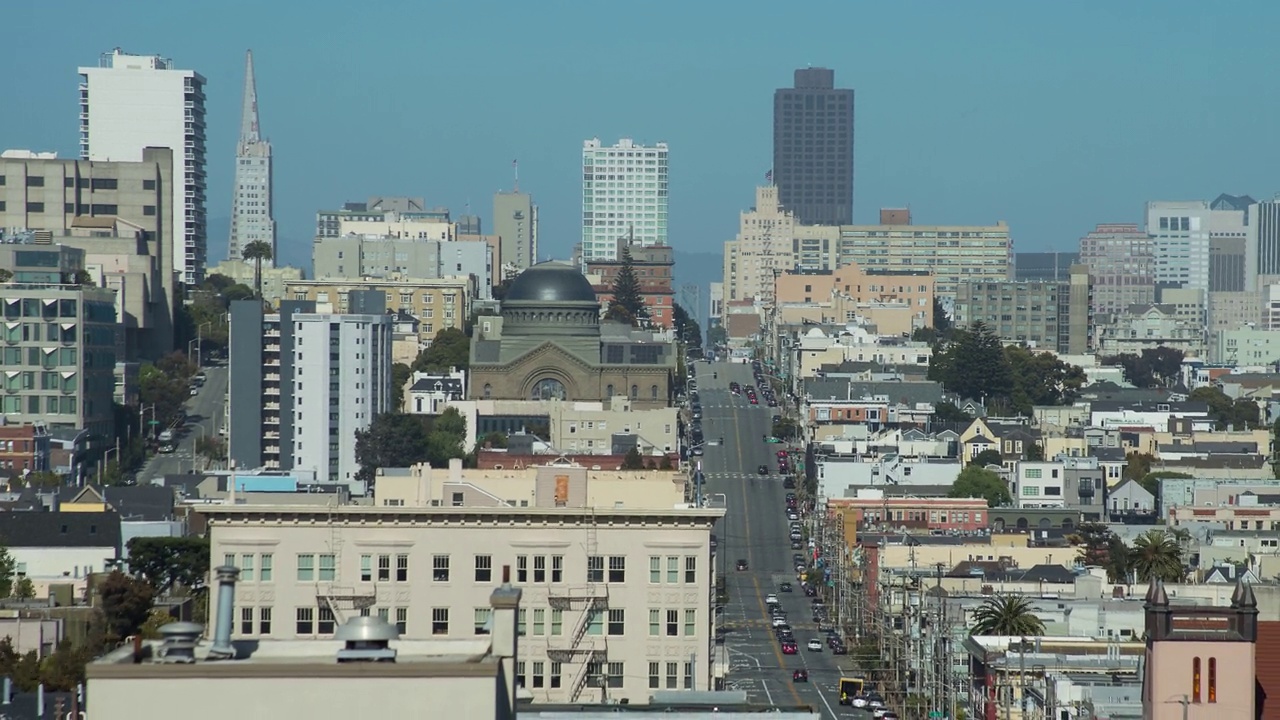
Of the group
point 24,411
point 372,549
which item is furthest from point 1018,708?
point 24,411

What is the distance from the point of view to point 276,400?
16100 centimetres

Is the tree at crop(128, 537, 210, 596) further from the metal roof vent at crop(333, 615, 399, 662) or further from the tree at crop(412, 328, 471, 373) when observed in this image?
the tree at crop(412, 328, 471, 373)

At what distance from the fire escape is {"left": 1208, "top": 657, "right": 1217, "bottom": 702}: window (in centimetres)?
1952

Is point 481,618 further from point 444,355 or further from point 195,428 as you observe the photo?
point 444,355

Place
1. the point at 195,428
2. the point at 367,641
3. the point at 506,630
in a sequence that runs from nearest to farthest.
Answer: the point at 367,641 < the point at 506,630 < the point at 195,428

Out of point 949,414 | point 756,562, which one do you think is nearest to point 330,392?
point 756,562

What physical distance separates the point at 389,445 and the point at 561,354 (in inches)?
1043

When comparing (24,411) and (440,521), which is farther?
(24,411)

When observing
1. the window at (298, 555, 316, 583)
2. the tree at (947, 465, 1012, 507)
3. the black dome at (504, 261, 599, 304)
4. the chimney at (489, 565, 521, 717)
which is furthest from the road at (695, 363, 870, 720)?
the chimney at (489, 565, 521, 717)

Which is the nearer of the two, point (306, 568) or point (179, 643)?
point (179, 643)

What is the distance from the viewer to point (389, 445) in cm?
15612

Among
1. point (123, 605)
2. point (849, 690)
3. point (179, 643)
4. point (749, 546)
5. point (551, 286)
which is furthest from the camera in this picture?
point (551, 286)

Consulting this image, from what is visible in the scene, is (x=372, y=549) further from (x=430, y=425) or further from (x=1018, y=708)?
(x=430, y=425)

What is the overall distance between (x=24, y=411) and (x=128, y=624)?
78.5 meters
